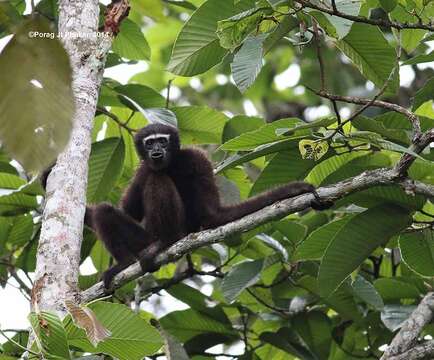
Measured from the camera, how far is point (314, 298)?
6094 mm

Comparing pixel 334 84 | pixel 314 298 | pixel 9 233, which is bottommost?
pixel 314 298

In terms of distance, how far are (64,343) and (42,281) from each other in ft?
2.49

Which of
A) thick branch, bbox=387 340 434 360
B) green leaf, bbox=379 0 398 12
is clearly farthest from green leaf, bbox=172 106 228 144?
thick branch, bbox=387 340 434 360

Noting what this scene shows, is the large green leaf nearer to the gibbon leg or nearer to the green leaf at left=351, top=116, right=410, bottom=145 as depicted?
the green leaf at left=351, top=116, right=410, bottom=145

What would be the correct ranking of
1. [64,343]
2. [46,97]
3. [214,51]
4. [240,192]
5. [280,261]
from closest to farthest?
1. [46,97]
2. [64,343]
3. [214,51]
4. [280,261]
5. [240,192]

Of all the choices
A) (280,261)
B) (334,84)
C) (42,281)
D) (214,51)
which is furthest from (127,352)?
(334,84)

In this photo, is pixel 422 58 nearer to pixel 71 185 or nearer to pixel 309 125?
pixel 309 125

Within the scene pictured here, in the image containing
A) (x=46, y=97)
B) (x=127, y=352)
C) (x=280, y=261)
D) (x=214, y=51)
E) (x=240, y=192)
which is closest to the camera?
(x=46, y=97)

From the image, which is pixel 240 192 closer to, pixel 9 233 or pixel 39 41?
pixel 9 233

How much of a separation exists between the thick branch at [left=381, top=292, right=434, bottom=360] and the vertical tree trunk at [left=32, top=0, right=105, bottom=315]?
2.02 metres

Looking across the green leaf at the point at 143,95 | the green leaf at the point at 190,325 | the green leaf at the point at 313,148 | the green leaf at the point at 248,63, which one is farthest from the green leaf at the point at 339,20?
the green leaf at the point at 190,325

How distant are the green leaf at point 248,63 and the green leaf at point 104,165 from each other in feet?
7.31

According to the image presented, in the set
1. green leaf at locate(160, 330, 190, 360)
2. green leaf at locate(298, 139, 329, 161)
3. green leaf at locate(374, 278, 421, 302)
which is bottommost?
green leaf at locate(160, 330, 190, 360)

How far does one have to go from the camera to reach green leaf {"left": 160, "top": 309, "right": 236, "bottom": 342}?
20.1 ft
